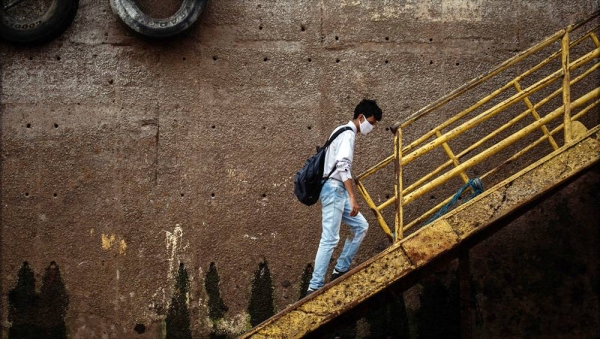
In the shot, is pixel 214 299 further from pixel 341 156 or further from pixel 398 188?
pixel 398 188

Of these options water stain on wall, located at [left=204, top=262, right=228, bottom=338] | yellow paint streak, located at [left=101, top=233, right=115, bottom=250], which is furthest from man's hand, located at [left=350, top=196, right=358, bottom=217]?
yellow paint streak, located at [left=101, top=233, right=115, bottom=250]

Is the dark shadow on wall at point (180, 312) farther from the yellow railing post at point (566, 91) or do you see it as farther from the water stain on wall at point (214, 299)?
the yellow railing post at point (566, 91)

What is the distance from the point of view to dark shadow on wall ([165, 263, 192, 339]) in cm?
735

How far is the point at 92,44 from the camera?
7.74 metres

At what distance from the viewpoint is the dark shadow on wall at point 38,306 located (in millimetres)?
7371

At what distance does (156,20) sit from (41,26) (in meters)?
1.24

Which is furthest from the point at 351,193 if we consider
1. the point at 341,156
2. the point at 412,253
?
the point at 412,253

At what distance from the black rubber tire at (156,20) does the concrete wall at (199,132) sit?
9.6 inches

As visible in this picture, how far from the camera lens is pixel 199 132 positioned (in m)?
7.64

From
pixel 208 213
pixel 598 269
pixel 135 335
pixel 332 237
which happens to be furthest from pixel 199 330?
pixel 598 269

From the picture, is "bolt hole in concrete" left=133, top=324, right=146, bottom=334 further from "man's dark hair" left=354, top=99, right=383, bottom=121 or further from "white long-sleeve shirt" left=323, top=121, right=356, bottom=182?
"man's dark hair" left=354, top=99, right=383, bottom=121

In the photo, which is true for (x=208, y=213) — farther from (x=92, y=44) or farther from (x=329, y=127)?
(x=92, y=44)

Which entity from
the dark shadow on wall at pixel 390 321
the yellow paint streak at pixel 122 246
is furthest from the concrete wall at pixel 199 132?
the dark shadow on wall at pixel 390 321

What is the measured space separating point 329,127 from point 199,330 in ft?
8.34
